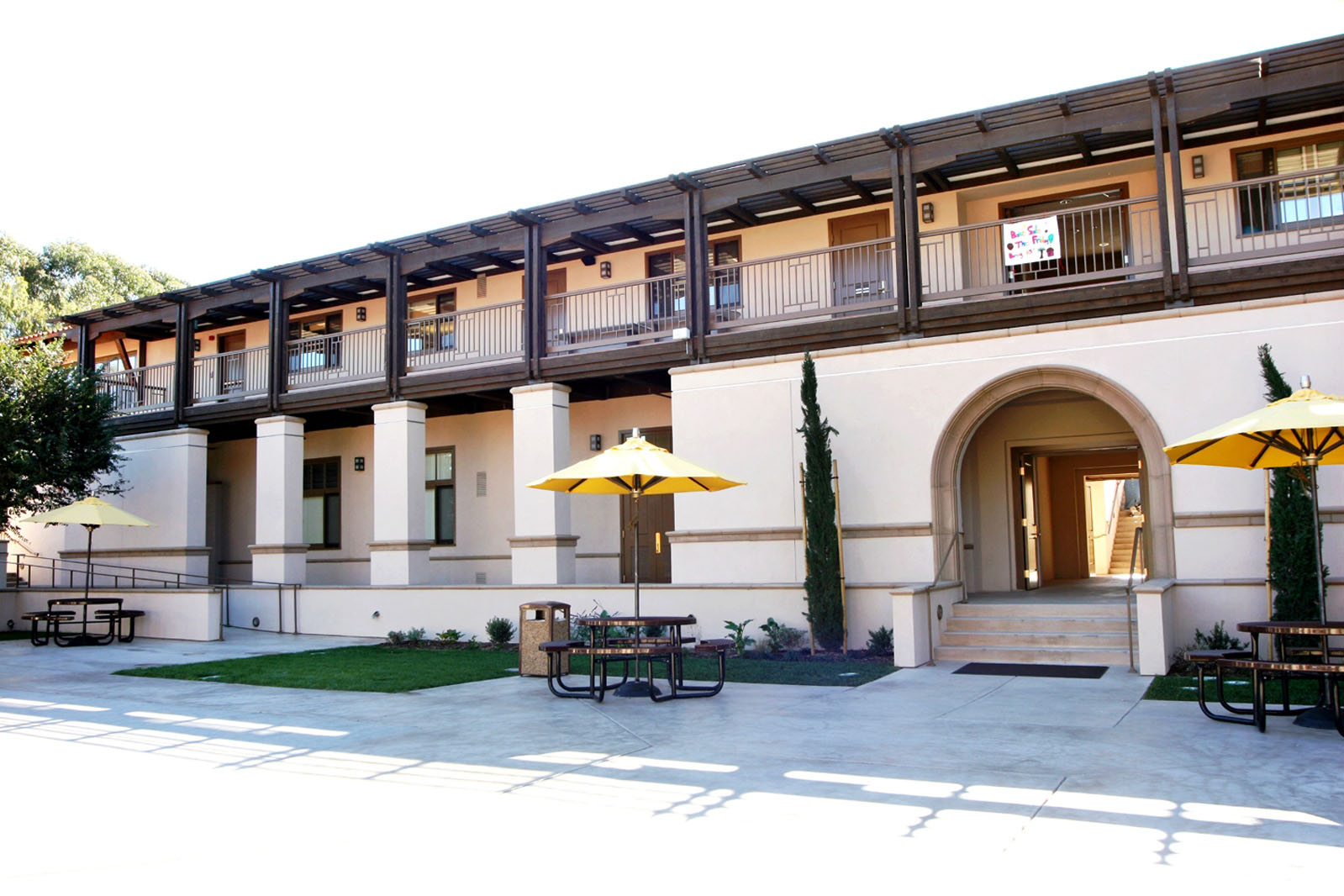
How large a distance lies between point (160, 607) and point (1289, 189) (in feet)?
63.2

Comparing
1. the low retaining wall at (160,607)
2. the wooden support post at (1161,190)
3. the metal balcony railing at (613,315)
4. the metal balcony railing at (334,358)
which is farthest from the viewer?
the metal balcony railing at (334,358)

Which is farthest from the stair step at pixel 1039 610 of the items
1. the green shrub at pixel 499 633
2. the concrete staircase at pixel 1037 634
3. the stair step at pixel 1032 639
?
the green shrub at pixel 499 633

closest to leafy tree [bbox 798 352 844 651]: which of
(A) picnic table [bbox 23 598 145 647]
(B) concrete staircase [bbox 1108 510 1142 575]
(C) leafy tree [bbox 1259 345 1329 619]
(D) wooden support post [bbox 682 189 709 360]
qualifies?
(D) wooden support post [bbox 682 189 709 360]

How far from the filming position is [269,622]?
18938 mm

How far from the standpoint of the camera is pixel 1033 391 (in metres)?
13.3

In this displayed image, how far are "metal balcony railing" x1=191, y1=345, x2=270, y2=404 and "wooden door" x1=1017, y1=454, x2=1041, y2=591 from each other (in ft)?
46.7

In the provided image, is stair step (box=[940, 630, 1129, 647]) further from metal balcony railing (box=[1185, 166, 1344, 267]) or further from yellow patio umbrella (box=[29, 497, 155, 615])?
yellow patio umbrella (box=[29, 497, 155, 615])

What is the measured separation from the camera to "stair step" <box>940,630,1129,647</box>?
467 inches

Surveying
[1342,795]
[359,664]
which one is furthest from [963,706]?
[359,664]

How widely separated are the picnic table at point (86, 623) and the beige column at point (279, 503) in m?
2.31

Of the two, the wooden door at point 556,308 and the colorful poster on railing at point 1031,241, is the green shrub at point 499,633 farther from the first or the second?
the colorful poster on railing at point 1031,241

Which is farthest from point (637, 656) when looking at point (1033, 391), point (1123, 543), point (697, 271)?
point (1123, 543)

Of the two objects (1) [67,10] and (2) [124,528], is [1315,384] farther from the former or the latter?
(2) [124,528]

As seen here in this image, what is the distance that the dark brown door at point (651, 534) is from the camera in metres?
18.0
